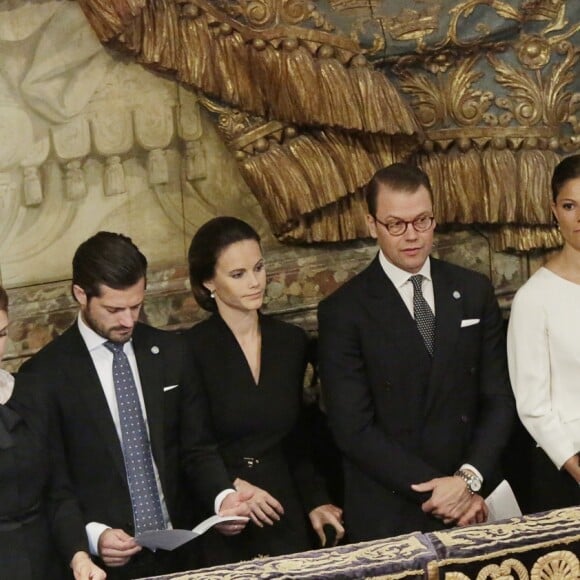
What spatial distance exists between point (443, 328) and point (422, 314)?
3.2 inches

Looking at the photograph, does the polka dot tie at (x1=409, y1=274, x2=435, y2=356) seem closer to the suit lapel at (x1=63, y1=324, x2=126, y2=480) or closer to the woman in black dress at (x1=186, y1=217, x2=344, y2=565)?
the woman in black dress at (x1=186, y1=217, x2=344, y2=565)

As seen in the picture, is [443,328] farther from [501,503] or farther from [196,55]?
[196,55]

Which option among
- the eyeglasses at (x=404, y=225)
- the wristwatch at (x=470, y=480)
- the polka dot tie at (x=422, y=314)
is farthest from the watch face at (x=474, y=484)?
the eyeglasses at (x=404, y=225)

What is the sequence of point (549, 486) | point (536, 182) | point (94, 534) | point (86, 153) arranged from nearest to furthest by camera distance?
point (94, 534) < point (549, 486) < point (86, 153) < point (536, 182)

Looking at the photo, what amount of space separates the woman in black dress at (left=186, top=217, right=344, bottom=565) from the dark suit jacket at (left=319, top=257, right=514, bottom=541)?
161 millimetres

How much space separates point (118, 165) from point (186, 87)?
344mm

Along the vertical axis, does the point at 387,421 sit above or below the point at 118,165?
below

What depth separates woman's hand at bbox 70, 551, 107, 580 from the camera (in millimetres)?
3330

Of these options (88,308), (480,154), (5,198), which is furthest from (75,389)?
(480,154)

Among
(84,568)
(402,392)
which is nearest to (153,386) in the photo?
(84,568)

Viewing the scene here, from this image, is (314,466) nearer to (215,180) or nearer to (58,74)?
(215,180)

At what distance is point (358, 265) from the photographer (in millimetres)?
4695

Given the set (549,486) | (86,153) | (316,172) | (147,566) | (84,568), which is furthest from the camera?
(316,172)

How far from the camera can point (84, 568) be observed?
337cm
